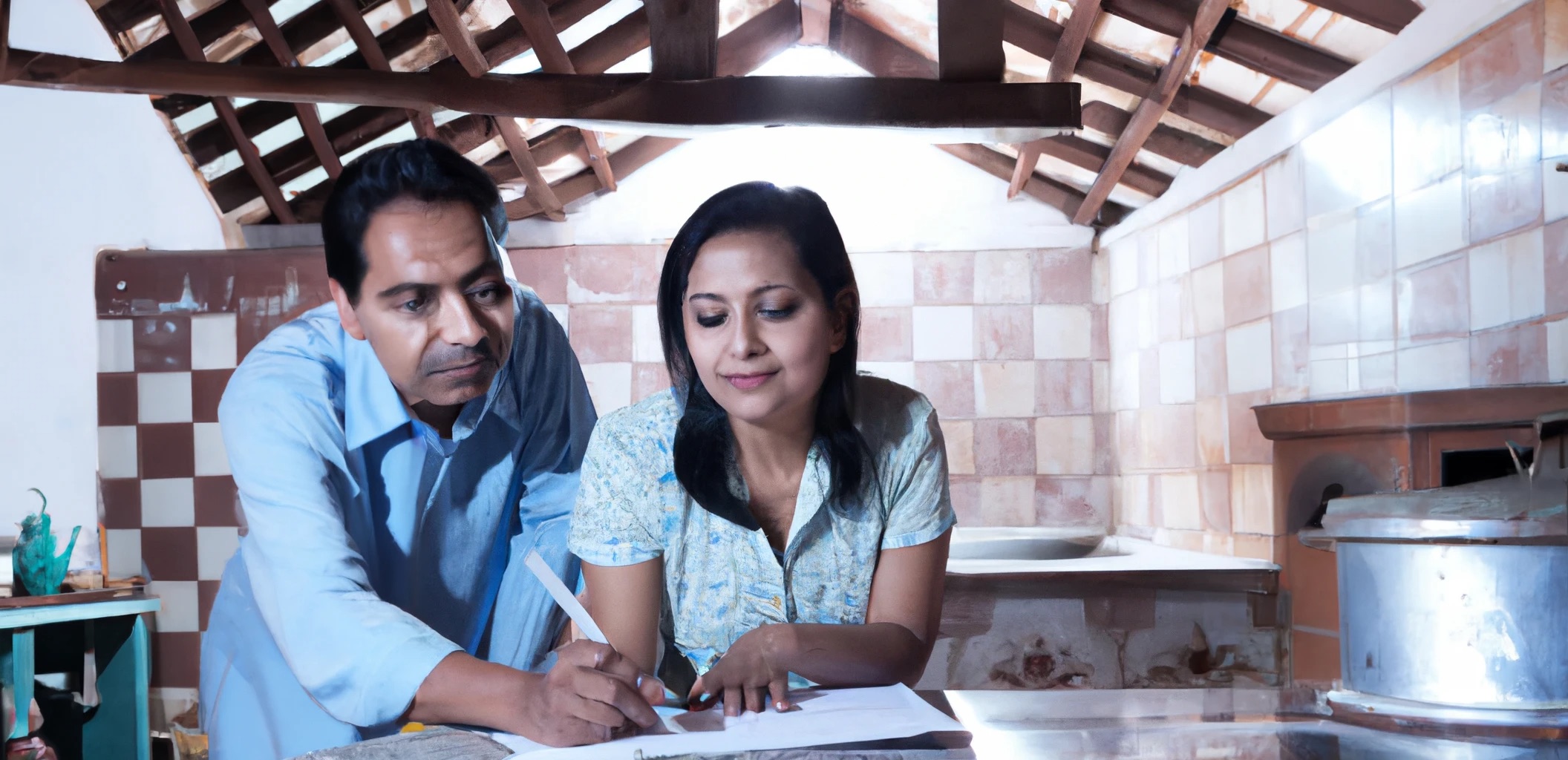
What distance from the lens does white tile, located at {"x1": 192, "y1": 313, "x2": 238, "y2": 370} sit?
8.19ft

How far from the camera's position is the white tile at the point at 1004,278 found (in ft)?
9.44

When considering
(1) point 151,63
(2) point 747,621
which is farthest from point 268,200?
(2) point 747,621

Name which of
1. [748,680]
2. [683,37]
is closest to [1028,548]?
[683,37]

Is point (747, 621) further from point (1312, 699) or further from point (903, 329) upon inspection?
point (903, 329)

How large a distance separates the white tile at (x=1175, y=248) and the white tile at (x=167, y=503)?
7.68ft

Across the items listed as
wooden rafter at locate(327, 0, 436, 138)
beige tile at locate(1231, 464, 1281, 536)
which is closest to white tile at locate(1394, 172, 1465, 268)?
beige tile at locate(1231, 464, 1281, 536)

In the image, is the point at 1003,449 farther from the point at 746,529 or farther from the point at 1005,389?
the point at 746,529

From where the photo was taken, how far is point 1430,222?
1.71 m

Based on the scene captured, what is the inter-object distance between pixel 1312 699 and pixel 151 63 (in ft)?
5.31

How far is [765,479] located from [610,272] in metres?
1.74

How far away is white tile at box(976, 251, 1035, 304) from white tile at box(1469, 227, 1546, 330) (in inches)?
52.8

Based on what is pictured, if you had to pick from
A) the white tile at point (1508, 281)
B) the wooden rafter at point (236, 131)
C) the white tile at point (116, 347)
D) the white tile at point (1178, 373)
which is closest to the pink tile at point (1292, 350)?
the white tile at point (1178, 373)

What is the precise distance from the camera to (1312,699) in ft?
2.52

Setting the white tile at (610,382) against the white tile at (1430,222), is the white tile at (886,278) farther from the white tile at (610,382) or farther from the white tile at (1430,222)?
the white tile at (1430,222)
